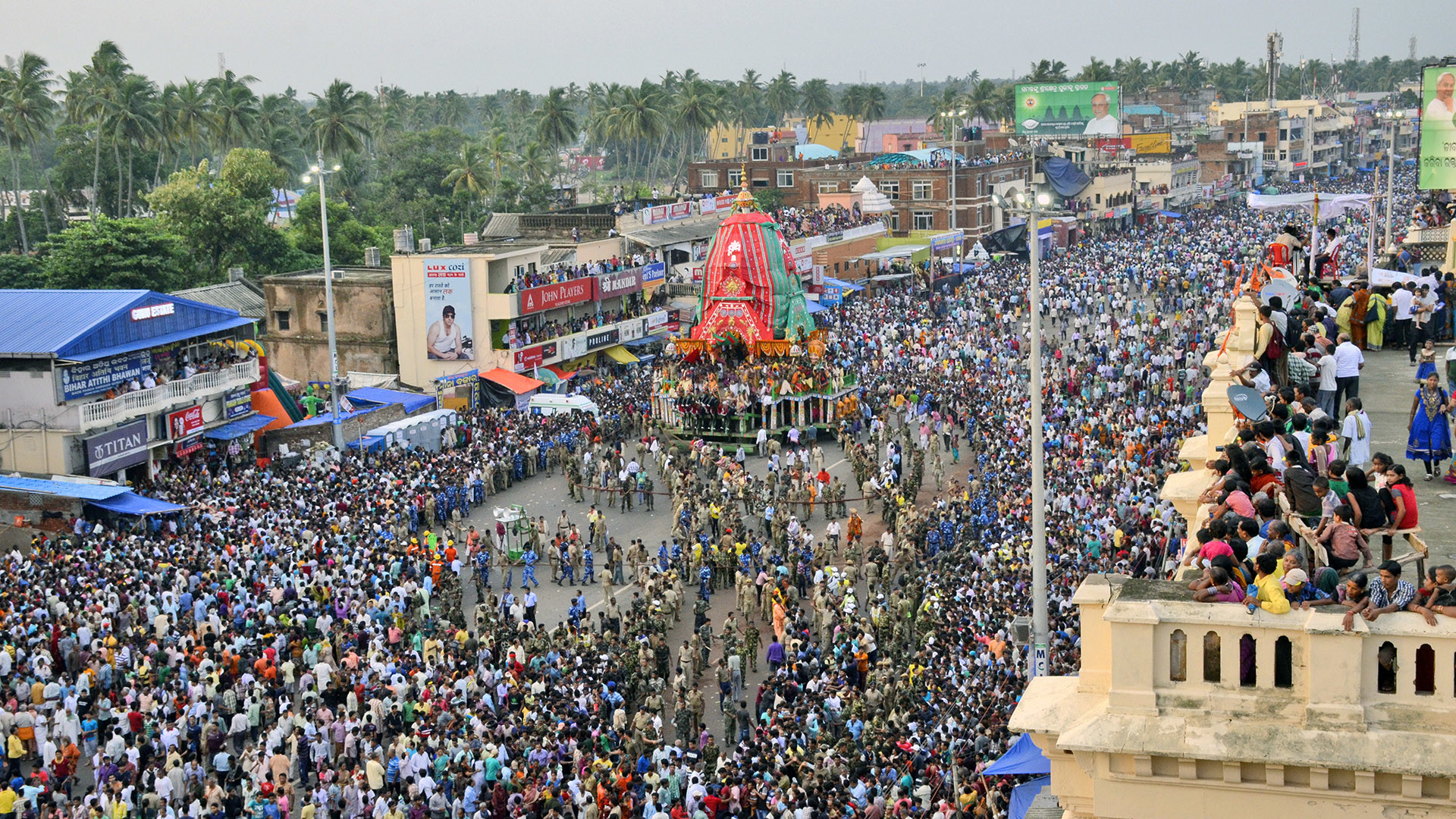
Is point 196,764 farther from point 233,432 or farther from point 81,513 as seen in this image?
point 233,432

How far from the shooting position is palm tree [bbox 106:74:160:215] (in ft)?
243

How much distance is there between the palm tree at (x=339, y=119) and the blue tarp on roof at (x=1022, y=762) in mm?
70669

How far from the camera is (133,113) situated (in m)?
73.8

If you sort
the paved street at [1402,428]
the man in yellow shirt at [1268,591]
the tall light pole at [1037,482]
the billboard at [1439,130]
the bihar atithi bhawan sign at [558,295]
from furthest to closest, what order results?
the bihar atithi bhawan sign at [558,295] → the billboard at [1439,130] → the tall light pole at [1037,482] → the paved street at [1402,428] → the man in yellow shirt at [1268,591]

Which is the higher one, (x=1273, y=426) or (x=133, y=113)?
(x=133, y=113)

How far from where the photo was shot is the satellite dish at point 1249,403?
13.1 metres

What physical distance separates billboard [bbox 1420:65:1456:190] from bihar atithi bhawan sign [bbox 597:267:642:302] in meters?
26.4

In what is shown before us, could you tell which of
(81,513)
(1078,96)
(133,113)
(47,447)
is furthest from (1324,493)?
(1078,96)

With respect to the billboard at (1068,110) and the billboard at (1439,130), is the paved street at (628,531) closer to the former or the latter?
the billboard at (1439,130)

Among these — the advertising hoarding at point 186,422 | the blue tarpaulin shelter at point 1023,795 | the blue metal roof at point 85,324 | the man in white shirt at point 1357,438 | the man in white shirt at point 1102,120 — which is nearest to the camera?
the man in white shirt at point 1357,438

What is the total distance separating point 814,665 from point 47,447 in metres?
19.8

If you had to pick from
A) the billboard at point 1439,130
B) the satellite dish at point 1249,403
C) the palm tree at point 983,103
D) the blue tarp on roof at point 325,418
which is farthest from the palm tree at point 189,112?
the satellite dish at point 1249,403

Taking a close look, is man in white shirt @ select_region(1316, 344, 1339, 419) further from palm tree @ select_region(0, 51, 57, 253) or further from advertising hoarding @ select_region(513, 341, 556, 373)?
palm tree @ select_region(0, 51, 57, 253)

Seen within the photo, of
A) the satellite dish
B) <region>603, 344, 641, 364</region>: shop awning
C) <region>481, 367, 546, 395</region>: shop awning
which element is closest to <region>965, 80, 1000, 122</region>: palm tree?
<region>603, 344, 641, 364</region>: shop awning
